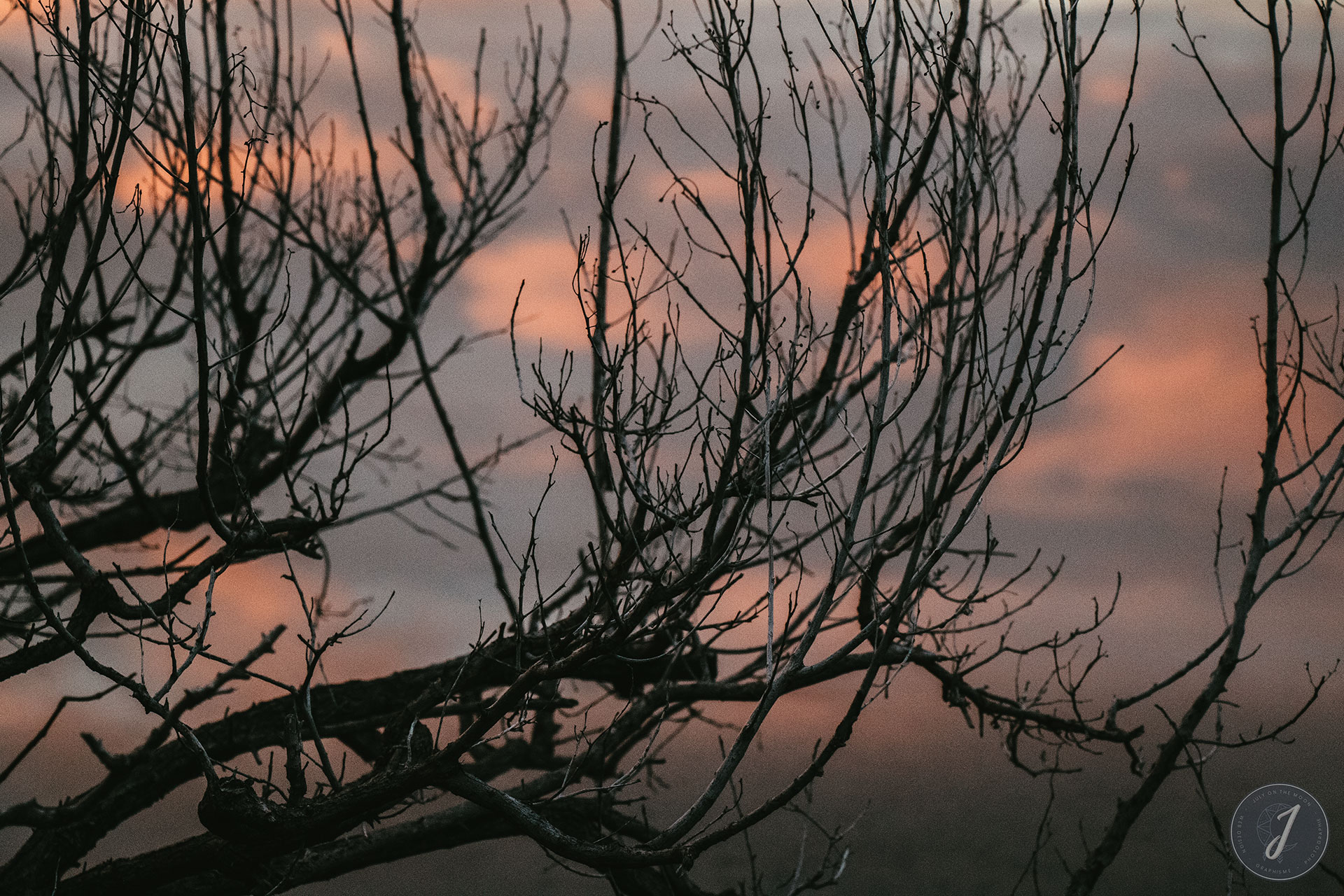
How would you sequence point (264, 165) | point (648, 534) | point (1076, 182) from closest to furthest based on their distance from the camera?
point (1076, 182)
point (648, 534)
point (264, 165)

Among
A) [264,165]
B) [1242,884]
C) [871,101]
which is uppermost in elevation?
[264,165]

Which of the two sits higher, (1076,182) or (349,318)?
(349,318)

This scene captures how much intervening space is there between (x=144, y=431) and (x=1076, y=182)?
7.07 m

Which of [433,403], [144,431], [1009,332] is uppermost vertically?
[144,431]

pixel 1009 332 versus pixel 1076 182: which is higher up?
pixel 1076 182

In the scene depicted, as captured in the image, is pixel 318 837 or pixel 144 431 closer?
pixel 318 837

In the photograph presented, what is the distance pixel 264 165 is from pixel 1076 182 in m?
5.87

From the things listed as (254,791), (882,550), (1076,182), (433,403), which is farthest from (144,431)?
(1076,182)

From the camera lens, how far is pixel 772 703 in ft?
10.4

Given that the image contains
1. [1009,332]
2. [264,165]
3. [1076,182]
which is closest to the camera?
[1009,332]

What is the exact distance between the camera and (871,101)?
3.58 metres

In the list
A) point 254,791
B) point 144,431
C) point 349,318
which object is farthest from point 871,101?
point 144,431

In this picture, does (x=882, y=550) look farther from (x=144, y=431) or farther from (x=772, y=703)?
(x=144, y=431)

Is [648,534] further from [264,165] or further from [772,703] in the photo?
[264,165]
